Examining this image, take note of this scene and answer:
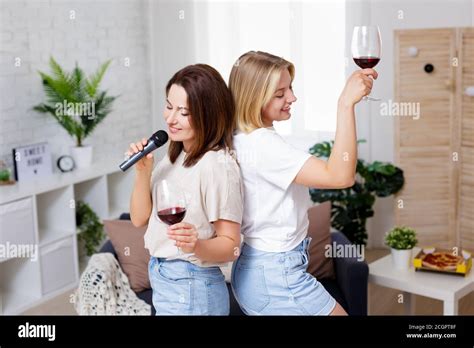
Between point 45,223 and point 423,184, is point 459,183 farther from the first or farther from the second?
point 45,223

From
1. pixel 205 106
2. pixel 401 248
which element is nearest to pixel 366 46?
pixel 205 106

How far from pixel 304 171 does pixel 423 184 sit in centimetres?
238

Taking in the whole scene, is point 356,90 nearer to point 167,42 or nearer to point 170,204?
point 170,204

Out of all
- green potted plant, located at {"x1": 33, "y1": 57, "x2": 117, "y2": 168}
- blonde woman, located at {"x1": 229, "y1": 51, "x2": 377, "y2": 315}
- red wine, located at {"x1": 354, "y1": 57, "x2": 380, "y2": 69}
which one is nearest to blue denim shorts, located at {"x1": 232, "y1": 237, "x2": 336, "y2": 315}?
blonde woman, located at {"x1": 229, "y1": 51, "x2": 377, "y2": 315}

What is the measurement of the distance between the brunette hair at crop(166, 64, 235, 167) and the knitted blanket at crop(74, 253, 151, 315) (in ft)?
3.63

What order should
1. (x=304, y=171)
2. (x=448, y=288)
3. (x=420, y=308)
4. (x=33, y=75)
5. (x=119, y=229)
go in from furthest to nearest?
1. (x=33, y=75)
2. (x=420, y=308)
3. (x=119, y=229)
4. (x=448, y=288)
5. (x=304, y=171)

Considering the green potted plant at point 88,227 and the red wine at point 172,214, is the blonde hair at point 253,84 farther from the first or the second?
the green potted plant at point 88,227

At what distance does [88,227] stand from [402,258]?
162 centimetres

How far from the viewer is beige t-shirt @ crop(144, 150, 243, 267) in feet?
4.02

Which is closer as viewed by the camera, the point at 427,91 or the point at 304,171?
the point at 304,171

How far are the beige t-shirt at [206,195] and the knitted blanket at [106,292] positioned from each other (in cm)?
102

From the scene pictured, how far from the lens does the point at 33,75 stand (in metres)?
3.29

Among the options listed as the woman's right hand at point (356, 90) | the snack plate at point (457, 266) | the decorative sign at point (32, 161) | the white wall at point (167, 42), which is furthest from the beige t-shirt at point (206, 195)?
the decorative sign at point (32, 161)
